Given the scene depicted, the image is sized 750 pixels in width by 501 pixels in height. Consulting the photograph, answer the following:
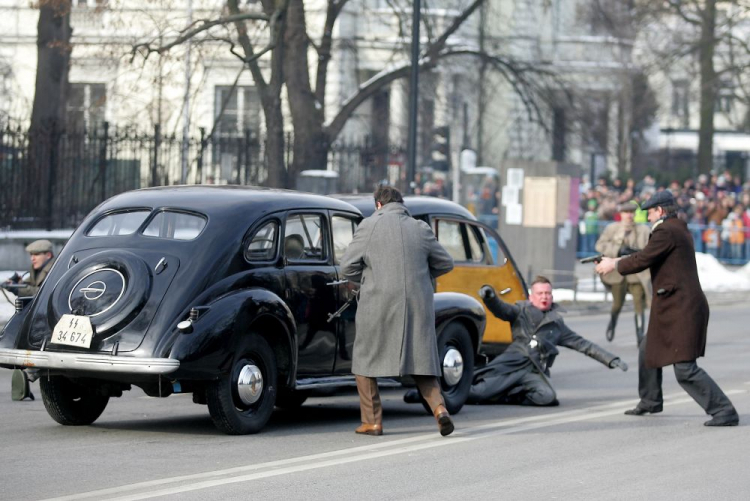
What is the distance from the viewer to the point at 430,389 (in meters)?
9.80

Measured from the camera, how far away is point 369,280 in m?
9.73

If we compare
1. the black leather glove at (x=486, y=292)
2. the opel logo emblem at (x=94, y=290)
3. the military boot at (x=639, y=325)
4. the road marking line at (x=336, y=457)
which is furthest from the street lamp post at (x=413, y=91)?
the opel logo emblem at (x=94, y=290)

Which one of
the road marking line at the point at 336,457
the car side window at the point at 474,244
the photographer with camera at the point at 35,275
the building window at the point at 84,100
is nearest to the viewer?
the road marking line at the point at 336,457

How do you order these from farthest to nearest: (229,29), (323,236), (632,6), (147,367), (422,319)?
(632,6) → (229,29) → (323,236) → (422,319) → (147,367)

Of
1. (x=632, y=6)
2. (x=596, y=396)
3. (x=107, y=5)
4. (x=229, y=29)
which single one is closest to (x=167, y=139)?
(x=107, y=5)

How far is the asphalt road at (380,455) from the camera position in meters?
7.70

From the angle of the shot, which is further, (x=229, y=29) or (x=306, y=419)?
(x=229, y=29)

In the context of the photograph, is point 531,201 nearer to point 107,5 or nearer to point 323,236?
point 107,5

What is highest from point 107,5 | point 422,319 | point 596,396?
point 107,5

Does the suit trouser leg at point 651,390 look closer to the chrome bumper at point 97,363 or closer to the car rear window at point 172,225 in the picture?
the car rear window at point 172,225

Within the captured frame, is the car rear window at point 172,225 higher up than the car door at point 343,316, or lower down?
higher up

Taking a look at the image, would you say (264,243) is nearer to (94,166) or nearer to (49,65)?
(94,166)

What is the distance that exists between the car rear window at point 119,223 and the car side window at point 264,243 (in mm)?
782

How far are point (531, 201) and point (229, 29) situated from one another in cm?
848
